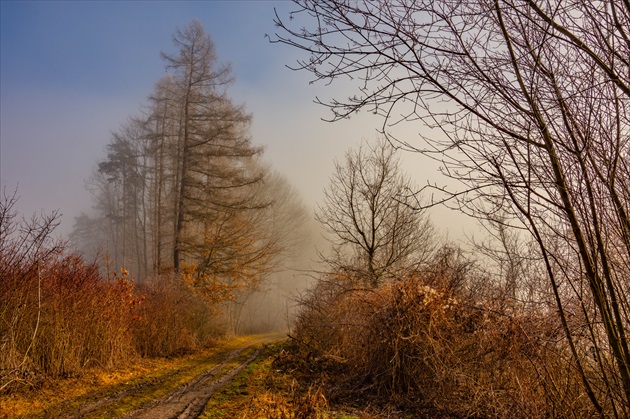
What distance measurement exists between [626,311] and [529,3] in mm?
2183

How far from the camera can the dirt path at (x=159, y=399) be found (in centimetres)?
612

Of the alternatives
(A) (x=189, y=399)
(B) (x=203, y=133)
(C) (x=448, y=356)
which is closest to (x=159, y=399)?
(A) (x=189, y=399)

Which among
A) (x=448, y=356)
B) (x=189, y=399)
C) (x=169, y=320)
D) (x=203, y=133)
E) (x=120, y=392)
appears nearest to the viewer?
(x=448, y=356)

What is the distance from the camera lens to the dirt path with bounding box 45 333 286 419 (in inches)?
241

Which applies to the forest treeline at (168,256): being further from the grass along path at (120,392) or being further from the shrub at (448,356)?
the shrub at (448,356)

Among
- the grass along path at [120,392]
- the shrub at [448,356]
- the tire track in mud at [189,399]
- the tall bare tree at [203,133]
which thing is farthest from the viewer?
the tall bare tree at [203,133]

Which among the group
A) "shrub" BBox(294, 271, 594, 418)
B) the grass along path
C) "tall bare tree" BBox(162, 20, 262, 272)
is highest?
"tall bare tree" BBox(162, 20, 262, 272)

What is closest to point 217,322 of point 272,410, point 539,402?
point 272,410

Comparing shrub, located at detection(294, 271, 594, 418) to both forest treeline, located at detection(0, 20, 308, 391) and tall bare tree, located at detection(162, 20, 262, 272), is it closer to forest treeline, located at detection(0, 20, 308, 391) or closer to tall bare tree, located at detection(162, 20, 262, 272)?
forest treeline, located at detection(0, 20, 308, 391)

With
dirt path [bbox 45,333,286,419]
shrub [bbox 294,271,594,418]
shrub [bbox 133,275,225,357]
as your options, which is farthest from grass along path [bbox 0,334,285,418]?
shrub [bbox 294,271,594,418]

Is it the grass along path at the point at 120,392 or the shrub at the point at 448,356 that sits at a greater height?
the shrub at the point at 448,356

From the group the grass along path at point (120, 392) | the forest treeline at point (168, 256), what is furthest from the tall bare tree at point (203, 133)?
the grass along path at point (120, 392)

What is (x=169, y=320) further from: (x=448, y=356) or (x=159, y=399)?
(x=448, y=356)

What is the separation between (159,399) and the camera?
7039mm
